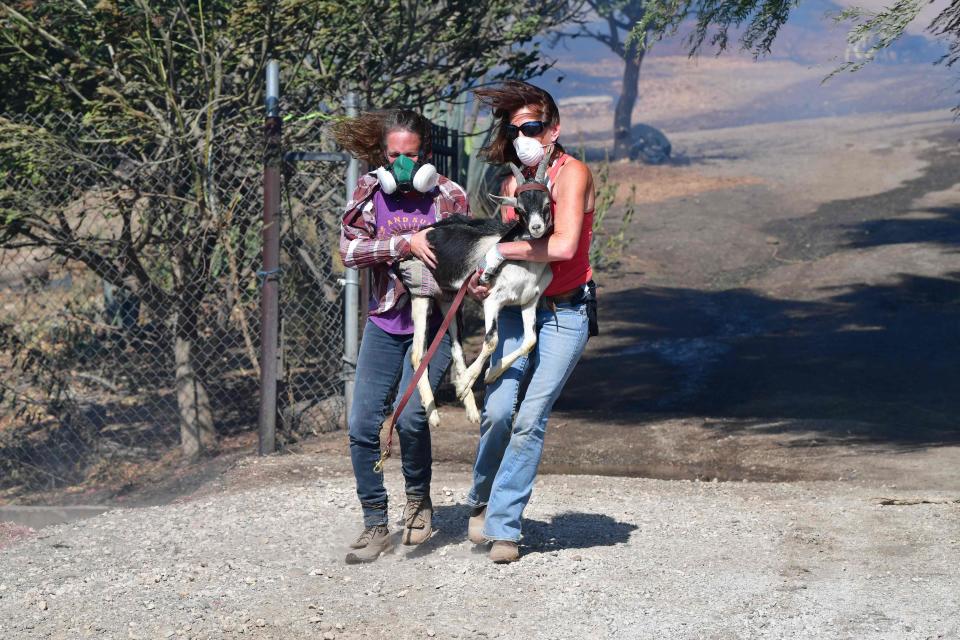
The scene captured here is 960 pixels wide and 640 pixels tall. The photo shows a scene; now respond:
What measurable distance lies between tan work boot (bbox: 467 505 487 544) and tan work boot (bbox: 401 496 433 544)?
0.73 ft

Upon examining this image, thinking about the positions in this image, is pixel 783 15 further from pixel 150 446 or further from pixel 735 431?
pixel 150 446

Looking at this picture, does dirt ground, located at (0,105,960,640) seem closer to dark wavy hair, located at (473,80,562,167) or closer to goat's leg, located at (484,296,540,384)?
goat's leg, located at (484,296,540,384)

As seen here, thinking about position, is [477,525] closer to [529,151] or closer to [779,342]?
[529,151]

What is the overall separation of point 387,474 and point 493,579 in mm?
2382

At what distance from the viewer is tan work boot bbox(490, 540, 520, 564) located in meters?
→ 5.12

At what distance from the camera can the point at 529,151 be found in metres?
4.91

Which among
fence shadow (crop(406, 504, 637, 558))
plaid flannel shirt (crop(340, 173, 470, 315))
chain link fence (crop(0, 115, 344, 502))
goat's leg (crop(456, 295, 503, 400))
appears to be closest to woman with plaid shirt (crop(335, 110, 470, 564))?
plaid flannel shirt (crop(340, 173, 470, 315))

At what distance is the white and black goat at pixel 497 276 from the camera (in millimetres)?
4738

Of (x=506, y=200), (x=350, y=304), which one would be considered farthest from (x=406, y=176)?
(x=350, y=304)

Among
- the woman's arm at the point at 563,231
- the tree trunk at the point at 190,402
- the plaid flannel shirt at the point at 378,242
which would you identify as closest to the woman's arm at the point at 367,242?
the plaid flannel shirt at the point at 378,242

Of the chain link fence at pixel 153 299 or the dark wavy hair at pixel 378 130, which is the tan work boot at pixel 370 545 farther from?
the chain link fence at pixel 153 299

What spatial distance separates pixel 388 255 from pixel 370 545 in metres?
1.42

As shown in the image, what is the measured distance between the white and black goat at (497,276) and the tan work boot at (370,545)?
0.66 metres

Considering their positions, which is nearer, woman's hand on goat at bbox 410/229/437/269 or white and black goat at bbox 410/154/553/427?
white and black goat at bbox 410/154/553/427
